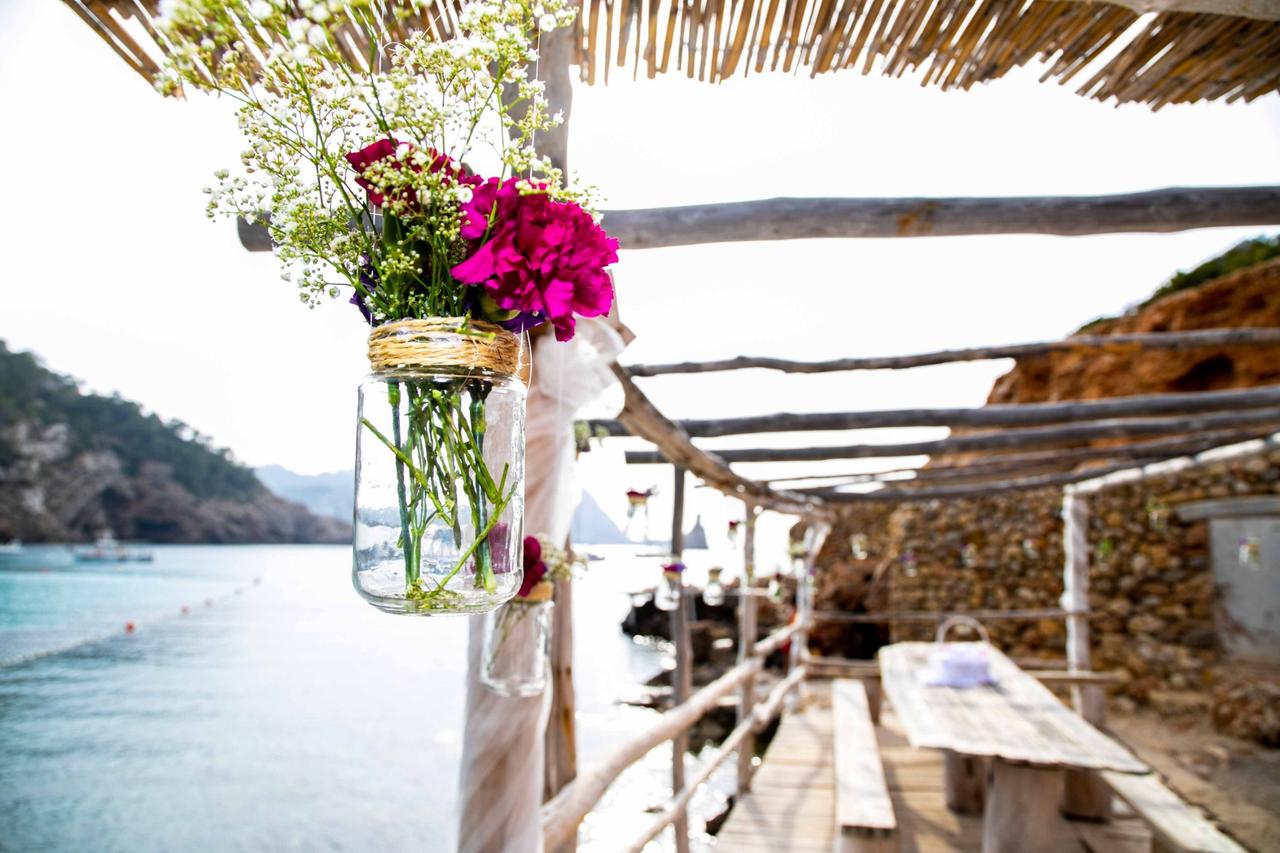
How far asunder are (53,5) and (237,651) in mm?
41056

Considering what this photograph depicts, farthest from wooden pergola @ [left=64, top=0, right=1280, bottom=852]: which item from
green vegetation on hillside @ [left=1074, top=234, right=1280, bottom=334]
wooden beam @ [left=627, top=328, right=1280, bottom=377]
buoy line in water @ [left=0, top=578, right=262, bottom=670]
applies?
buoy line in water @ [left=0, top=578, right=262, bottom=670]

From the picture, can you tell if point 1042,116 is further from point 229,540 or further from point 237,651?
point 229,540

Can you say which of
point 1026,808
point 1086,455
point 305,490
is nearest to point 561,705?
point 1026,808

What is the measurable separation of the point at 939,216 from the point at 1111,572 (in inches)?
361

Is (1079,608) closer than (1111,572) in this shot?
Yes

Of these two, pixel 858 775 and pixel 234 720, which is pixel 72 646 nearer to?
pixel 234 720

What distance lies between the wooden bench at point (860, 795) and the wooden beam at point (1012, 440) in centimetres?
Result: 159

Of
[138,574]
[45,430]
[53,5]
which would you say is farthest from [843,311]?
[138,574]

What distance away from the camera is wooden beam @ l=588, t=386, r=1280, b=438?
11.8ft

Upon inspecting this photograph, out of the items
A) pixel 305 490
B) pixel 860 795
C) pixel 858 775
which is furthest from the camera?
pixel 305 490

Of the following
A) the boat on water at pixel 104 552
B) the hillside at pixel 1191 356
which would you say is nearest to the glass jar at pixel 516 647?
the hillside at pixel 1191 356

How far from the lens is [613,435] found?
3.71 meters

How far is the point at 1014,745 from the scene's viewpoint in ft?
11.1

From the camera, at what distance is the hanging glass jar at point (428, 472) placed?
0.63 m
